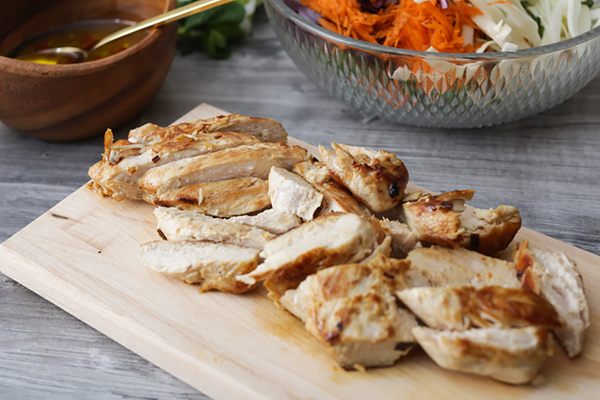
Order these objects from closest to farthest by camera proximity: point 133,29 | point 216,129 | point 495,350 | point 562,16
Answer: point 495,350 → point 216,129 → point 562,16 → point 133,29

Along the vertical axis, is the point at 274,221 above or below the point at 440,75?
below

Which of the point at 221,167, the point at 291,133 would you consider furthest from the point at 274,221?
the point at 291,133

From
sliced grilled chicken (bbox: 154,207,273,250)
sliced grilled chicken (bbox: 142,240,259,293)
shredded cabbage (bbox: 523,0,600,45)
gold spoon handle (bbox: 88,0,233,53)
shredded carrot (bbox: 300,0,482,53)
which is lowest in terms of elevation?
sliced grilled chicken (bbox: 142,240,259,293)

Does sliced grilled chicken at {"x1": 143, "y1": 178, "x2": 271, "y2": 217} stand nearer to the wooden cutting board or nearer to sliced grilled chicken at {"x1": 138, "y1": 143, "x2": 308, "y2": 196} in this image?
sliced grilled chicken at {"x1": 138, "y1": 143, "x2": 308, "y2": 196}

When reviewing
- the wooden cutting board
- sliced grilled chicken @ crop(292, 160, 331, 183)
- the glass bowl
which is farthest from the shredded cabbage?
sliced grilled chicken @ crop(292, 160, 331, 183)

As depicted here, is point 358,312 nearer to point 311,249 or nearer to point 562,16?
point 311,249

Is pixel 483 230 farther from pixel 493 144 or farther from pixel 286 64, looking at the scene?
pixel 286 64
